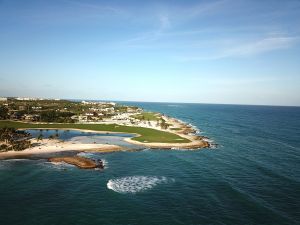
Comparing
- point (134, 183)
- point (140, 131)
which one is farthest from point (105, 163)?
point (140, 131)

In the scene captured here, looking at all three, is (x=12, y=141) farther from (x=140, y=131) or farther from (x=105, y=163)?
(x=140, y=131)

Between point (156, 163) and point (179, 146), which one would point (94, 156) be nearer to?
point (156, 163)

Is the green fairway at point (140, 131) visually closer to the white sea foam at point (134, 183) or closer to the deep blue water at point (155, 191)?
the deep blue water at point (155, 191)

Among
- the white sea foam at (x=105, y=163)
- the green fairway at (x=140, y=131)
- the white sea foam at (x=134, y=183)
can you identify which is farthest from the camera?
the green fairway at (x=140, y=131)

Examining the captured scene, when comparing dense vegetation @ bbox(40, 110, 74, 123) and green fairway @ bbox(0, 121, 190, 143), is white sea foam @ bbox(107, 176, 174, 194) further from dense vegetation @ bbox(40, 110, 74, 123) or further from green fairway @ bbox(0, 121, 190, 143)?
dense vegetation @ bbox(40, 110, 74, 123)

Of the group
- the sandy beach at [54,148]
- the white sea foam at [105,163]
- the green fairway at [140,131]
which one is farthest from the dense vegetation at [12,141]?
the green fairway at [140,131]

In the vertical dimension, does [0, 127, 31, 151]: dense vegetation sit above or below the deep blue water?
above

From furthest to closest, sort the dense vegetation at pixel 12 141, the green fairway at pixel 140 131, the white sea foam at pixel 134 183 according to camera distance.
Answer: the green fairway at pixel 140 131 < the dense vegetation at pixel 12 141 < the white sea foam at pixel 134 183

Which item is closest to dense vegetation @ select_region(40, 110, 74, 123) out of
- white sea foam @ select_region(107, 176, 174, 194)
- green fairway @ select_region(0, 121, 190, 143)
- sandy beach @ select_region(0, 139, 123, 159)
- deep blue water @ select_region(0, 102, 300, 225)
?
green fairway @ select_region(0, 121, 190, 143)
